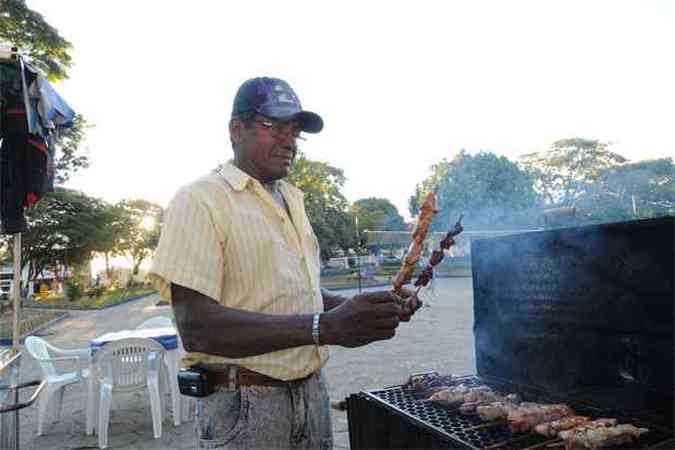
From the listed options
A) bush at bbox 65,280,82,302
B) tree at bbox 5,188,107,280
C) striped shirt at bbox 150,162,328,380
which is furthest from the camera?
tree at bbox 5,188,107,280

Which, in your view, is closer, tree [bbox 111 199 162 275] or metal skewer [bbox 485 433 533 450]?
metal skewer [bbox 485 433 533 450]

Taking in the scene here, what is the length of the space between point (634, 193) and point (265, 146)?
1506 inches

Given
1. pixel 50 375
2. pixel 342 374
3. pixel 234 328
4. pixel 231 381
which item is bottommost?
pixel 342 374

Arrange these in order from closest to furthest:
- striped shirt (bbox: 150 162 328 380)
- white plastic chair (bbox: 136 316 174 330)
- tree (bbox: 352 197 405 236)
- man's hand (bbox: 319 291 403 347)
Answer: man's hand (bbox: 319 291 403 347) → striped shirt (bbox: 150 162 328 380) → white plastic chair (bbox: 136 316 174 330) → tree (bbox: 352 197 405 236)

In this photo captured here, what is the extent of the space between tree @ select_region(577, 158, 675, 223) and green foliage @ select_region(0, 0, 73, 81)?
24.0 meters

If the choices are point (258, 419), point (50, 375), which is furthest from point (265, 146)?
point (50, 375)

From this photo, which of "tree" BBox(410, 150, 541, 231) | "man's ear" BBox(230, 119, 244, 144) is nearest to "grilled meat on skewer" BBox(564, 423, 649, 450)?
"man's ear" BBox(230, 119, 244, 144)

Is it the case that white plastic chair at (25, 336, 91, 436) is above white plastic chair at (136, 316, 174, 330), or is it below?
below

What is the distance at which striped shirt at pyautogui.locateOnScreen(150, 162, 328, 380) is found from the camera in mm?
1734

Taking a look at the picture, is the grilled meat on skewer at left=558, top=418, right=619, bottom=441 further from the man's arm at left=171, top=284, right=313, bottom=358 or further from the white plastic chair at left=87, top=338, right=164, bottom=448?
the white plastic chair at left=87, top=338, right=164, bottom=448

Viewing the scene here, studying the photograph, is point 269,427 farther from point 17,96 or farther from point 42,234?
point 42,234

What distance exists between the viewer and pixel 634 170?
47.0m

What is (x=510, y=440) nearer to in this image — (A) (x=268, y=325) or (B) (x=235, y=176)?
(A) (x=268, y=325)

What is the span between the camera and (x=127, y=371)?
210 inches
